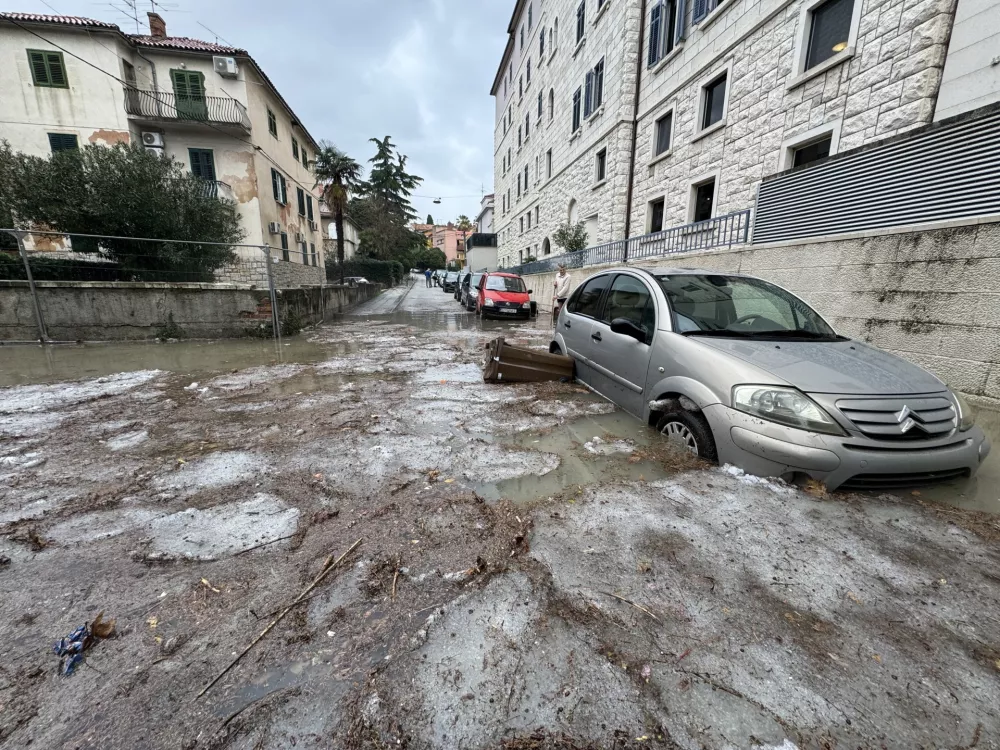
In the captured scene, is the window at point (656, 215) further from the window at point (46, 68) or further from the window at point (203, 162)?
the window at point (46, 68)

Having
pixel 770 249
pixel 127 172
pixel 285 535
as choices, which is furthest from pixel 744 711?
pixel 127 172

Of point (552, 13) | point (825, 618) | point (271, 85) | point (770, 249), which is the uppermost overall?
point (552, 13)

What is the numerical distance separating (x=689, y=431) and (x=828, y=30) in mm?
10872

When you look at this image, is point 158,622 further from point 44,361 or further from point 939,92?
point 939,92

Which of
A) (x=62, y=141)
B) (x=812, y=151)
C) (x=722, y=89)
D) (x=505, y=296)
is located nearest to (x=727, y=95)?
(x=722, y=89)

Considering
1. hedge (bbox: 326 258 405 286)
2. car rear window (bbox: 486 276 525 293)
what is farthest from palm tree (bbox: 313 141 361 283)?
car rear window (bbox: 486 276 525 293)

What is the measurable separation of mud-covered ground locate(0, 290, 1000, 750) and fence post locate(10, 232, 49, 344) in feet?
22.9

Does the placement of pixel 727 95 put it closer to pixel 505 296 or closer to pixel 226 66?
pixel 505 296

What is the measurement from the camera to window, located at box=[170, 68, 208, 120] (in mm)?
18047

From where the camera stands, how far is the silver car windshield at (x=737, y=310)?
349 cm

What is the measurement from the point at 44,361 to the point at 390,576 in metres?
8.32

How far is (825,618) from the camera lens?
5.78 feet

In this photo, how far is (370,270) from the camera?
101ft

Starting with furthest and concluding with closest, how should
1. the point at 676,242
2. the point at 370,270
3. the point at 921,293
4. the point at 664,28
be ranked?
the point at 370,270
the point at 664,28
the point at 676,242
the point at 921,293
